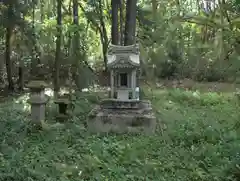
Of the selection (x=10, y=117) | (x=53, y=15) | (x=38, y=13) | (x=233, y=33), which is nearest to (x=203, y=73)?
(x=53, y=15)

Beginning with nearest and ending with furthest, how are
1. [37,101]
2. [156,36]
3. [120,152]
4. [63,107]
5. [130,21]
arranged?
[156,36]
[120,152]
[37,101]
[63,107]
[130,21]

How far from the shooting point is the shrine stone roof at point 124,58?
710 centimetres

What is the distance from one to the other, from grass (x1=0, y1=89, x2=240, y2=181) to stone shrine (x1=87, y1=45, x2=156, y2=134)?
0.31 m

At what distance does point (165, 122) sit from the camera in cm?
761

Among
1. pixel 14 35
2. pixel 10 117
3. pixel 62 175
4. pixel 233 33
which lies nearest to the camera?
pixel 233 33

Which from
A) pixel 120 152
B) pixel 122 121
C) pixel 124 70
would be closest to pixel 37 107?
pixel 122 121

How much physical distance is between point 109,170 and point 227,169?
72.0 inches

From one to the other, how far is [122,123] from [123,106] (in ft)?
1.73

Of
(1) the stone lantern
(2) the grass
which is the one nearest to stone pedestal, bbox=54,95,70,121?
(2) the grass

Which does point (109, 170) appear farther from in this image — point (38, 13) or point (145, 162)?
point (38, 13)

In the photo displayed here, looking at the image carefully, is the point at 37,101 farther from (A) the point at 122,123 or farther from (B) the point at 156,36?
(B) the point at 156,36

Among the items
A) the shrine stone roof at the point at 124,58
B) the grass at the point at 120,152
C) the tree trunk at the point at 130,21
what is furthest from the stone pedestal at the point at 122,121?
the tree trunk at the point at 130,21

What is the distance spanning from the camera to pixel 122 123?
6.71 metres

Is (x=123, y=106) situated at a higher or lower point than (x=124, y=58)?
lower
